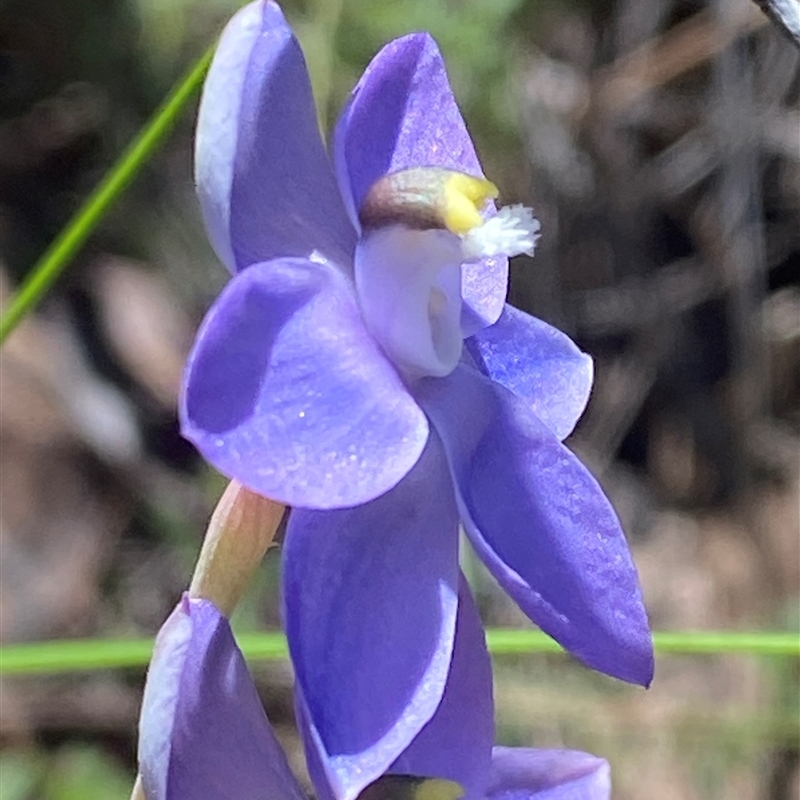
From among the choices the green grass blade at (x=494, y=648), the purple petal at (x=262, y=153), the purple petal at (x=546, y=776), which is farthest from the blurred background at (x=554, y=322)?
the purple petal at (x=262, y=153)

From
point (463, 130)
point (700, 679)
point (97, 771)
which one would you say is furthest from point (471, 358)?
point (700, 679)

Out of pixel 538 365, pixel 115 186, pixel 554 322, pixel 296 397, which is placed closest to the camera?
pixel 296 397

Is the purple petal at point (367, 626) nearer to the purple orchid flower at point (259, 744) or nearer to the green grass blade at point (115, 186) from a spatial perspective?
the purple orchid flower at point (259, 744)

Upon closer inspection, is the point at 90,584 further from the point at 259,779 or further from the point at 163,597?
the point at 259,779

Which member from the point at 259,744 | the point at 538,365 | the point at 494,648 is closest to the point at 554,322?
the point at 494,648

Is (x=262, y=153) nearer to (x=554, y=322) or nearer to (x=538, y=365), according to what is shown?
(x=538, y=365)

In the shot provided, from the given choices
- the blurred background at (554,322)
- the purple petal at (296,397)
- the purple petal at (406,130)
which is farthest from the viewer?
the blurred background at (554,322)
